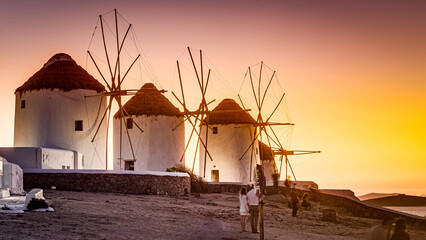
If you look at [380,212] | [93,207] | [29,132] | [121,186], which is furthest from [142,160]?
[93,207]

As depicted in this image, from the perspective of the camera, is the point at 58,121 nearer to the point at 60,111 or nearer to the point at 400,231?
the point at 60,111

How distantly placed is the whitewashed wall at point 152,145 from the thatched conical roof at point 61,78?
170 inches

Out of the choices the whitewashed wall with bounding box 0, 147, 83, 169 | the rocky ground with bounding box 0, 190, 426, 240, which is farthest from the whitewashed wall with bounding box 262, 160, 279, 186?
the whitewashed wall with bounding box 0, 147, 83, 169

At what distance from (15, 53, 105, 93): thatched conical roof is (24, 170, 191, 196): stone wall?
26.9ft

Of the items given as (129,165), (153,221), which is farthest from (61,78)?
(153,221)

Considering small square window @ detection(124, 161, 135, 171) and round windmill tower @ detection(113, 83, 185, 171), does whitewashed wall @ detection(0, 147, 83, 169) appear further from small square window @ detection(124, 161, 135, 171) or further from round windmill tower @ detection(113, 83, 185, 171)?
small square window @ detection(124, 161, 135, 171)

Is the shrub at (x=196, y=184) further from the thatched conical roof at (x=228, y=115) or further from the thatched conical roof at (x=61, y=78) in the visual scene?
the thatched conical roof at (x=228, y=115)

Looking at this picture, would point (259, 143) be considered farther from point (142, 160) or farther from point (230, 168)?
point (142, 160)

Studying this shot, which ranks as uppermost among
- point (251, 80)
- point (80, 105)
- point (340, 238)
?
point (251, 80)

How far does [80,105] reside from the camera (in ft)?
129

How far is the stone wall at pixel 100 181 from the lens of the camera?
103 ft

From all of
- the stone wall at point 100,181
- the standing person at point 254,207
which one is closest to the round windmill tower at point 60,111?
the stone wall at point 100,181

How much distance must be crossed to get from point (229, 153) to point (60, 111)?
49.6 feet

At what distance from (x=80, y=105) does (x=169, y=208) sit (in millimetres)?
13759
